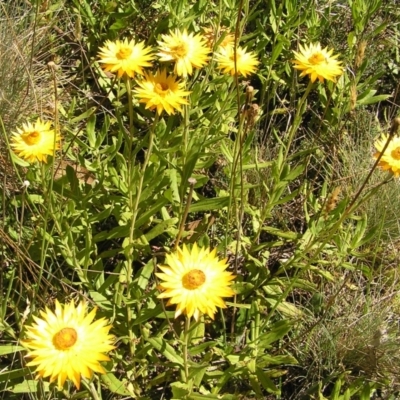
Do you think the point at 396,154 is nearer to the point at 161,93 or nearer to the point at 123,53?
the point at 161,93

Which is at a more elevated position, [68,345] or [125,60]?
[125,60]

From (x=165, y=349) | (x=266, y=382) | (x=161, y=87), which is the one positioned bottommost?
(x=266, y=382)

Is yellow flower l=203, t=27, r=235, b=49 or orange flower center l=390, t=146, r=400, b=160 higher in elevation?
yellow flower l=203, t=27, r=235, b=49

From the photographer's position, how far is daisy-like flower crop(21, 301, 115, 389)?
1.61 metres

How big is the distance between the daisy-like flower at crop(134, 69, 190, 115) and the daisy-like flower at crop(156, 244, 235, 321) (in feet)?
1.86

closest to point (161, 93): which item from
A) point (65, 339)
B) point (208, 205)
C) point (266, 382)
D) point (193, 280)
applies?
point (208, 205)

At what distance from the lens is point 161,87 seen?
2.29 m

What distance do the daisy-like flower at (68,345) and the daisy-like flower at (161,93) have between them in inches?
31.8

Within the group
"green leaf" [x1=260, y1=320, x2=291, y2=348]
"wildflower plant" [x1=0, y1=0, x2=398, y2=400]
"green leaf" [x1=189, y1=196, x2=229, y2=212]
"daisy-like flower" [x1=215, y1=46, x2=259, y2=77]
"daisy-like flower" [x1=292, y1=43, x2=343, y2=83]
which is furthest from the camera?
"green leaf" [x1=189, y1=196, x2=229, y2=212]

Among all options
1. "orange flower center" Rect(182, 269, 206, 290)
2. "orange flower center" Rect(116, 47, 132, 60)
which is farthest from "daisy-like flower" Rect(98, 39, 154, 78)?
"orange flower center" Rect(182, 269, 206, 290)

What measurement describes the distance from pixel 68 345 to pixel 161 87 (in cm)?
106

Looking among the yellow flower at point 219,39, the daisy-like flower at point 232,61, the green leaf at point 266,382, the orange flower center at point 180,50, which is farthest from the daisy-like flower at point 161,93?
the green leaf at point 266,382

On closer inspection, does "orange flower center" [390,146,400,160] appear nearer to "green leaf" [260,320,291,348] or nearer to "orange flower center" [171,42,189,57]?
"green leaf" [260,320,291,348]

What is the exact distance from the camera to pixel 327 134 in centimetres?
350
